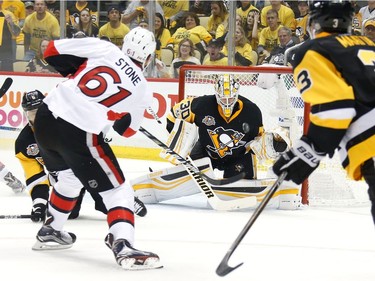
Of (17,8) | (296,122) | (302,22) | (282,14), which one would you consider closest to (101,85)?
(296,122)

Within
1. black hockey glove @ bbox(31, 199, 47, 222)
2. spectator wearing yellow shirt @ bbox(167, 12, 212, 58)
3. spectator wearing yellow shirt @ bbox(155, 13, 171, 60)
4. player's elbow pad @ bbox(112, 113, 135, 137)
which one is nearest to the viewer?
player's elbow pad @ bbox(112, 113, 135, 137)

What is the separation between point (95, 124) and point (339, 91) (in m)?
1.20

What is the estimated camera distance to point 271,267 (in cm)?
399

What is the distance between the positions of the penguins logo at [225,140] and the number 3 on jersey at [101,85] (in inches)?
68.7

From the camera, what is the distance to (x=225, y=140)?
5.72 metres

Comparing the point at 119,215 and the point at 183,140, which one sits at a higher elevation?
the point at 119,215

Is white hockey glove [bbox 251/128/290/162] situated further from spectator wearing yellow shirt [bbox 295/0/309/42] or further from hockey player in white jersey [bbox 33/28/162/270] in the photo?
spectator wearing yellow shirt [bbox 295/0/309/42]

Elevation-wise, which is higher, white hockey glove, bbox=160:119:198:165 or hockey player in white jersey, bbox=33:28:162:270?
hockey player in white jersey, bbox=33:28:162:270

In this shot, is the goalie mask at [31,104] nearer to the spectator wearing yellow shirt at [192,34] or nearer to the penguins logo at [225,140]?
the penguins logo at [225,140]

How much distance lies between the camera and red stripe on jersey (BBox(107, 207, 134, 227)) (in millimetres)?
3896

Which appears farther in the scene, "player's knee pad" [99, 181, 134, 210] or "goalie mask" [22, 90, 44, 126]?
"goalie mask" [22, 90, 44, 126]

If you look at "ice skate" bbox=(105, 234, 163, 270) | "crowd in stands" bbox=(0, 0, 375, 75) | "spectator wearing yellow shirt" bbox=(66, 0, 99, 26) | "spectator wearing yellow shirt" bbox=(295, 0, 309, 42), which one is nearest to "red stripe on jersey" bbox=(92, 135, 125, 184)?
"ice skate" bbox=(105, 234, 163, 270)

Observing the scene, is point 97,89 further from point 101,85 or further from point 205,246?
point 205,246

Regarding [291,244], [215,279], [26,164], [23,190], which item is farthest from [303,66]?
[23,190]
